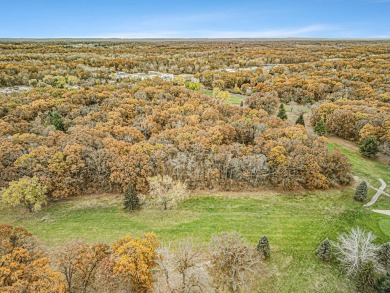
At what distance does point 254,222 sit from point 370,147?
123 feet

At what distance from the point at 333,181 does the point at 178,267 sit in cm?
3392

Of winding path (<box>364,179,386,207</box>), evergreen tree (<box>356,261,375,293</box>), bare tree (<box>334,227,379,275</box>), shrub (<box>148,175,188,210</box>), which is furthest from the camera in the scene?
winding path (<box>364,179,386,207</box>)

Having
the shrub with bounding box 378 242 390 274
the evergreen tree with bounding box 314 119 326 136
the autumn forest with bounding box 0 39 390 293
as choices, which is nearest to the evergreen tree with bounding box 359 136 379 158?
the autumn forest with bounding box 0 39 390 293

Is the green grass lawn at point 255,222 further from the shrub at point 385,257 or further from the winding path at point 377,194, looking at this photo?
the shrub at point 385,257

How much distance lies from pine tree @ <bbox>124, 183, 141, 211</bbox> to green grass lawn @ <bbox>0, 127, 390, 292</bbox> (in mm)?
1169

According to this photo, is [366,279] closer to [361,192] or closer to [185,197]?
[361,192]

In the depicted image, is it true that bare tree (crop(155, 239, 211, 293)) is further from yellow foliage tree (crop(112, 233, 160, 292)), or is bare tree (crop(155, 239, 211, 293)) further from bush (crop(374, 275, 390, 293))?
bush (crop(374, 275, 390, 293))

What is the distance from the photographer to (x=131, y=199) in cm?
3897

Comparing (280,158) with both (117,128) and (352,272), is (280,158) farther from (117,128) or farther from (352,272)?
(117,128)

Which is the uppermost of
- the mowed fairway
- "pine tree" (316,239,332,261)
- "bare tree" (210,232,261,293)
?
"bare tree" (210,232,261,293)

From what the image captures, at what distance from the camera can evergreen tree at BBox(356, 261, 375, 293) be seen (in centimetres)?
2534

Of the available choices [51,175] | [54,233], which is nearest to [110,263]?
[54,233]

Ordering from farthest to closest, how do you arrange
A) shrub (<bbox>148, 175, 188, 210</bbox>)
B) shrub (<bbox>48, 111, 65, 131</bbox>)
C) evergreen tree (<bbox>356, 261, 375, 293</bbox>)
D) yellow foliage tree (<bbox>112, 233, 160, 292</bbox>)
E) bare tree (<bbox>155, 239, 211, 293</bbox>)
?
shrub (<bbox>48, 111, 65, 131</bbox>) → shrub (<bbox>148, 175, 188, 210</bbox>) → evergreen tree (<bbox>356, 261, 375, 293</bbox>) → bare tree (<bbox>155, 239, 211, 293</bbox>) → yellow foliage tree (<bbox>112, 233, 160, 292</bbox>)

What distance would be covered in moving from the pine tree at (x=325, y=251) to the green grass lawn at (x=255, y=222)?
904 mm
